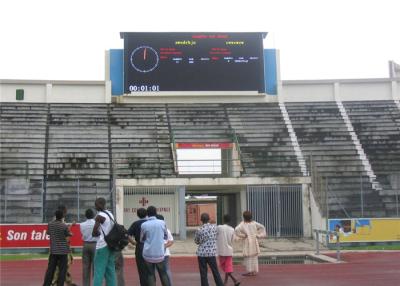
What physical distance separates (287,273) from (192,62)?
21.2m

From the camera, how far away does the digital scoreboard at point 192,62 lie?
33750mm

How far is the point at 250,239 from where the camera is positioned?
13891 mm

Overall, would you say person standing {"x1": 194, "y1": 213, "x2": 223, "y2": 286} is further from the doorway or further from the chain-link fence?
the chain-link fence

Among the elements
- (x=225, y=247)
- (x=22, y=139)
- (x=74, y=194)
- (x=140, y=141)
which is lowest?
(x=225, y=247)

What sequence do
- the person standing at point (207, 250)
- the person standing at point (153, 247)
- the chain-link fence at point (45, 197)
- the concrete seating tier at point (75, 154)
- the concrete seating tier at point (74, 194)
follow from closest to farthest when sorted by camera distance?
the person standing at point (153, 247)
the person standing at point (207, 250)
the chain-link fence at point (45, 197)
the concrete seating tier at point (74, 194)
the concrete seating tier at point (75, 154)

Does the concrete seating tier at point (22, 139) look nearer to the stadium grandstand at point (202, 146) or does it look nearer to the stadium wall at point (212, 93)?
the stadium grandstand at point (202, 146)

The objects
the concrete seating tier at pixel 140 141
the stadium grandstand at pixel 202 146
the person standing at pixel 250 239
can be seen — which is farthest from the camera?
the concrete seating tier at pixel 140 141

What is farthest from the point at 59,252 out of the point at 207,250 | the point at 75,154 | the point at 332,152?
the point at 332,152

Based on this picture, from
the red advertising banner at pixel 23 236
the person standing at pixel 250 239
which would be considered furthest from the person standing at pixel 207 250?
the red advertising banner at pixel 23 236

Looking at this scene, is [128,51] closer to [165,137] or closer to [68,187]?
[165,137]

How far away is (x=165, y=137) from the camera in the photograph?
29.8 metres

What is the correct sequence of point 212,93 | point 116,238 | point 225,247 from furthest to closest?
point 212,93 → point 225,247 → point 116,238

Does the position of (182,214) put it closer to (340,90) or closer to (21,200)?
(21,200)

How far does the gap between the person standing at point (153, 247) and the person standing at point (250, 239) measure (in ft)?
13.6
